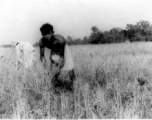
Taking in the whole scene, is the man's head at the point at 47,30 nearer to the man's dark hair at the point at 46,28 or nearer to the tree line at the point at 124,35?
the man's dark hair at the point at 46,28

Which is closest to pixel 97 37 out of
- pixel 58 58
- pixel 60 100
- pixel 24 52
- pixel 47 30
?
pixel 24 52

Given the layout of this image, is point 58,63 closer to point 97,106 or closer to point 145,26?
point 97,106

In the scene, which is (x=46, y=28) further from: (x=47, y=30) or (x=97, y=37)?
(x=97, y=37)

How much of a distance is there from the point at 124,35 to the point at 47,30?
15.3m

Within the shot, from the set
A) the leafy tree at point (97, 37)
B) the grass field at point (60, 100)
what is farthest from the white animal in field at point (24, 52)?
the leafy tree at point (97, 37)

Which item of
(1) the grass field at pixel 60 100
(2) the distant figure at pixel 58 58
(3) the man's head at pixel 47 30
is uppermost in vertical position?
(3) the man's head at pixel 47 30

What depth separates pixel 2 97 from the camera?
7.98 ft

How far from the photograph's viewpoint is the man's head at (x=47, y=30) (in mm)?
2637

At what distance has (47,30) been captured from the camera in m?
2.65

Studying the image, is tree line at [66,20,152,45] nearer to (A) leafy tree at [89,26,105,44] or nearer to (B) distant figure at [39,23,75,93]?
(A) leafy tree at [89,26,105,44]

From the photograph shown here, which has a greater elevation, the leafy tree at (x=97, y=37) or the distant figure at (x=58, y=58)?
the leafy tree at (x=97, y=37)

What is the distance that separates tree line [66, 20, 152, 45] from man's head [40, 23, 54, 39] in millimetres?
12025

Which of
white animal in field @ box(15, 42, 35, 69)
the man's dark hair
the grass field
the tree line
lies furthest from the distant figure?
the tree line

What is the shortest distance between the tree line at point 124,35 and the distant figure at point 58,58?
38.8 ft
